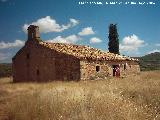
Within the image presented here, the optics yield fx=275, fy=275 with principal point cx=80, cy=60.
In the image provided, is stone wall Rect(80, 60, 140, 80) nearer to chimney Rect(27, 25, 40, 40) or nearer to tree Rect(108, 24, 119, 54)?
chimney Rect(27, 25, 40, 40)

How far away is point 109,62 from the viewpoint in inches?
1209

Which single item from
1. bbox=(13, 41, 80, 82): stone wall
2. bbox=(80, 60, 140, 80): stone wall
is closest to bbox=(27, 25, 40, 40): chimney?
bbox=(13, 41, 80, 82): stone wall

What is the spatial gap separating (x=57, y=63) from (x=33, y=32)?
19.3ft

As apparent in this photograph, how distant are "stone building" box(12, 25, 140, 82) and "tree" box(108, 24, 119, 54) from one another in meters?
9.99

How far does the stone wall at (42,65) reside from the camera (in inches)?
1043

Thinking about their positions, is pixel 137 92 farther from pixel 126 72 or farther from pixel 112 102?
pixel 126 72

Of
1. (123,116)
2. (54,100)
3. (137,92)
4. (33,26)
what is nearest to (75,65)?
(33,26)

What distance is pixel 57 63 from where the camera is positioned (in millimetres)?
27219

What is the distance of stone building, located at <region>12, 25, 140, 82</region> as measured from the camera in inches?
1041

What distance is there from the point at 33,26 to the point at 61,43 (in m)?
3.94

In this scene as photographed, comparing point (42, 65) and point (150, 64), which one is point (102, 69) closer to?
point (42, 65)

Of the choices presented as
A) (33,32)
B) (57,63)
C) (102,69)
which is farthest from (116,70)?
(33,32)

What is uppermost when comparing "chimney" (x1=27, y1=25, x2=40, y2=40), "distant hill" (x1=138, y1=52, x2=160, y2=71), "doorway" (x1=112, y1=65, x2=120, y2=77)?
"chimney" (x1=27, y1=25, x2=40, y2=40)

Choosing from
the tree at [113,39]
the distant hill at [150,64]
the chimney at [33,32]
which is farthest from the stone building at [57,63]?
the distant hill at [150,64]
